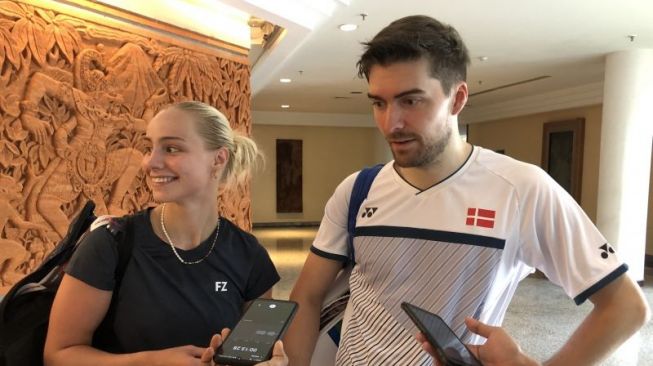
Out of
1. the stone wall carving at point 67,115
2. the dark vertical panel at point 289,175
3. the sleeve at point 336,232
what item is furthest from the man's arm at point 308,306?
the dark vertical panel at point 289,175

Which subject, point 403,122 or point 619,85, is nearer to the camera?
point 403,122

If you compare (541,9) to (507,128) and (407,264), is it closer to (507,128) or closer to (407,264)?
(407,264)

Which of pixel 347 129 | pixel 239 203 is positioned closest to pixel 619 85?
pixel 239 203

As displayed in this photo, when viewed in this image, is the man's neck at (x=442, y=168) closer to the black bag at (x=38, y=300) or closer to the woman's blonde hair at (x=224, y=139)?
the woman's blonde hair at (x=224, y=139)

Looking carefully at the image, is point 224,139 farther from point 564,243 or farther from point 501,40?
point 501,40

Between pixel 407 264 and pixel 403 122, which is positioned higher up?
pixel 403 122

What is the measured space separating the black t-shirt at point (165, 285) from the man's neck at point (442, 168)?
A: 62 cm

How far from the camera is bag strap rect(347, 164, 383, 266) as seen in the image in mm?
1458

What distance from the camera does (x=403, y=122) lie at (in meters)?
1.25

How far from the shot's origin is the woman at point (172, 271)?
48.7 inches

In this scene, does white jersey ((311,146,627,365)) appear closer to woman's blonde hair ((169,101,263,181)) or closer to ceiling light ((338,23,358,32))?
woman's blonde hair ((169,101,263,181))

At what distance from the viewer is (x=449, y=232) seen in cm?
127

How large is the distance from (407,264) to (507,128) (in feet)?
35.8

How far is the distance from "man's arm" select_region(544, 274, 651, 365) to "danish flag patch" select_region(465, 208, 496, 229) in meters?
0.30
